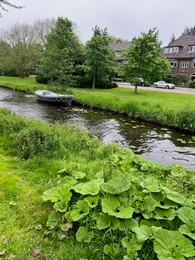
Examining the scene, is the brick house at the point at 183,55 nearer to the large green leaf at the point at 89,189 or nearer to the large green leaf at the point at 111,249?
the large green leaf at the point at 89,189

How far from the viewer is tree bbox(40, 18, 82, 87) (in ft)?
81.0

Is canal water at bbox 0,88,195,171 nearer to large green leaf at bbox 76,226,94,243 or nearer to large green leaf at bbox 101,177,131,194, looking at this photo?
large green leaf at bbox 101,177,131,194

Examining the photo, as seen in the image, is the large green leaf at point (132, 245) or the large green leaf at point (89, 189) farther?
the large green leaf at point (89, 189)

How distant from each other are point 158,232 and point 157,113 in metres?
13.1

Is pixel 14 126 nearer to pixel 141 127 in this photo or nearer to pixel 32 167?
pixel 32 167

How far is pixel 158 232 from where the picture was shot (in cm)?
247

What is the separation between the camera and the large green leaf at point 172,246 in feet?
7.50

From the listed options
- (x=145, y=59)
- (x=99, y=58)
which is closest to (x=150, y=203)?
(x=145, y=59)

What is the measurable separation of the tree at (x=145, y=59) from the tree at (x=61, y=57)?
255 inches

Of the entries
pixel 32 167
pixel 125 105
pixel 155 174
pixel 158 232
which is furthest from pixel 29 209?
pixel 125 105

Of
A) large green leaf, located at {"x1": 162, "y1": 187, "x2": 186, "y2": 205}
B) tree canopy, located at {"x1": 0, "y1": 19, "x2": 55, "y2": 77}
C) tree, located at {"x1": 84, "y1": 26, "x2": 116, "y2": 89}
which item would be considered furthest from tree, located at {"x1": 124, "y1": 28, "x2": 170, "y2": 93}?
large green leaf, located at {"x1": 162, "y1": 187, "x2": 186, "y2": 205}

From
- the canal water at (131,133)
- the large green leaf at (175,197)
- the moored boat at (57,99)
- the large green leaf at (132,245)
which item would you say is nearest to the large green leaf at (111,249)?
the large green leaf at (132,245)

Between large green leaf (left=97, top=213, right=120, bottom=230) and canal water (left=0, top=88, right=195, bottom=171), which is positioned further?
canal water (left=0, top=88, right=195, bottom=171)

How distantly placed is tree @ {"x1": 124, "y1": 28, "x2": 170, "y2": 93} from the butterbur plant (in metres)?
22.2
